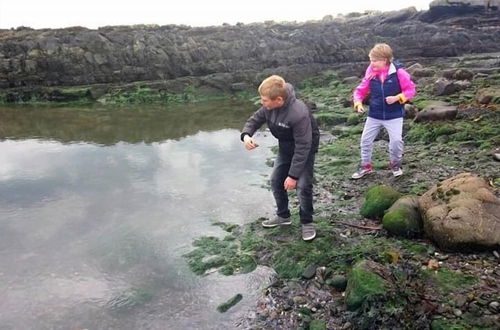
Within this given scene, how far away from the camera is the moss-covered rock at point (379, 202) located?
19.3ft

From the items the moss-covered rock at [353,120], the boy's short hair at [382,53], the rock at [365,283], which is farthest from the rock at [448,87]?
the rock at [365,283]

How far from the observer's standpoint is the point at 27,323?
14.1 feet

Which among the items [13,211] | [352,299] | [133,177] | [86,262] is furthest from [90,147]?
[352,299]

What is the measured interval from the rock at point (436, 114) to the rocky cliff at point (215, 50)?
38.8 feet

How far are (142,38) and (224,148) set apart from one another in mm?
16537

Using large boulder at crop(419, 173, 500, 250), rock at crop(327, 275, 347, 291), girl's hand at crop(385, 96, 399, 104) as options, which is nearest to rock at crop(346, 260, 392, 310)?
rock at crop(327, 275, 347, 291)

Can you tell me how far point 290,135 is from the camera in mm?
5215

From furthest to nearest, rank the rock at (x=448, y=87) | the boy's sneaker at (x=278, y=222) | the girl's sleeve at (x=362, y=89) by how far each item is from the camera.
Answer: the rock at (x=448, y=87) < the girl's sleeve at (x=362, y=89) < the boy's sneaker at (x=278, y=222)

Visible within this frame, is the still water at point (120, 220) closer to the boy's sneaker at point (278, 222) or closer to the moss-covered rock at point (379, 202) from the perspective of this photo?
the boy's sneaker at point (278, 222)

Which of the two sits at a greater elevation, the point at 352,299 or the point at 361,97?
the point at 361,97

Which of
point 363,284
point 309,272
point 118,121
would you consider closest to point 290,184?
point 309,272

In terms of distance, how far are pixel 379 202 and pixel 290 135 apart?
1.72 m

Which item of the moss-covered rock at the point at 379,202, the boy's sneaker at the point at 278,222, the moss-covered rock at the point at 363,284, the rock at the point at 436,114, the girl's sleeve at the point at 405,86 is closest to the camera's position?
the moss-covered rock at the point at 363,284

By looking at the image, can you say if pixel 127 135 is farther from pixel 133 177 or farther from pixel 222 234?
pixel 222 234
